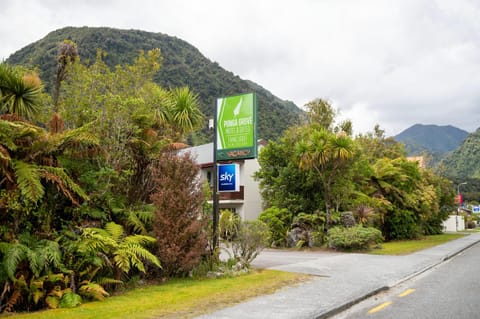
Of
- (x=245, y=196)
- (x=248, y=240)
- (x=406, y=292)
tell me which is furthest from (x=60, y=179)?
(x=245, y=196)

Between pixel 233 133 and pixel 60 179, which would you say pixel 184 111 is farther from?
pixel 60 179

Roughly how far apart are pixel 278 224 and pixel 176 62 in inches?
2645

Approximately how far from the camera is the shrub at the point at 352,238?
64.0 feet

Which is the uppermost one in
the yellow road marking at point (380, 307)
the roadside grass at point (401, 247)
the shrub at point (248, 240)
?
the shrub at point (248, 240)

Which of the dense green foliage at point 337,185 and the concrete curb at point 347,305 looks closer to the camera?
the concrete curb at point 347,305

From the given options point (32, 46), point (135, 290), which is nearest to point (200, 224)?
point (135, 290)

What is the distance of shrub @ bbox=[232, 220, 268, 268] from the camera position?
1202 cm

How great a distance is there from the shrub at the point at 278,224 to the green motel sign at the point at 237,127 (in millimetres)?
10993

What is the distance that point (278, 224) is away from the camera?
23203mm

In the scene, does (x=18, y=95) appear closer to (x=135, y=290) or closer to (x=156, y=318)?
(x=135, y=290)

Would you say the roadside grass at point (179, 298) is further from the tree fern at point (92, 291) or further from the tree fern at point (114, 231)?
the tree fern at point (114, 231)

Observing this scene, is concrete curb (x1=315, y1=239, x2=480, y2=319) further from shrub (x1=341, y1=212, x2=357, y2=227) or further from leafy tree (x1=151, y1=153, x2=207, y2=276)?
shrub (x1=341, y1=212, x2=357, y2=227)

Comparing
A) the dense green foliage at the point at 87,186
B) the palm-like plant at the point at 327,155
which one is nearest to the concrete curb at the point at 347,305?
the dense green foliage at the point at 87,186

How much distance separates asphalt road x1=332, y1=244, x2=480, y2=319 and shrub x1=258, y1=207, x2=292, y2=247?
11370 mm
